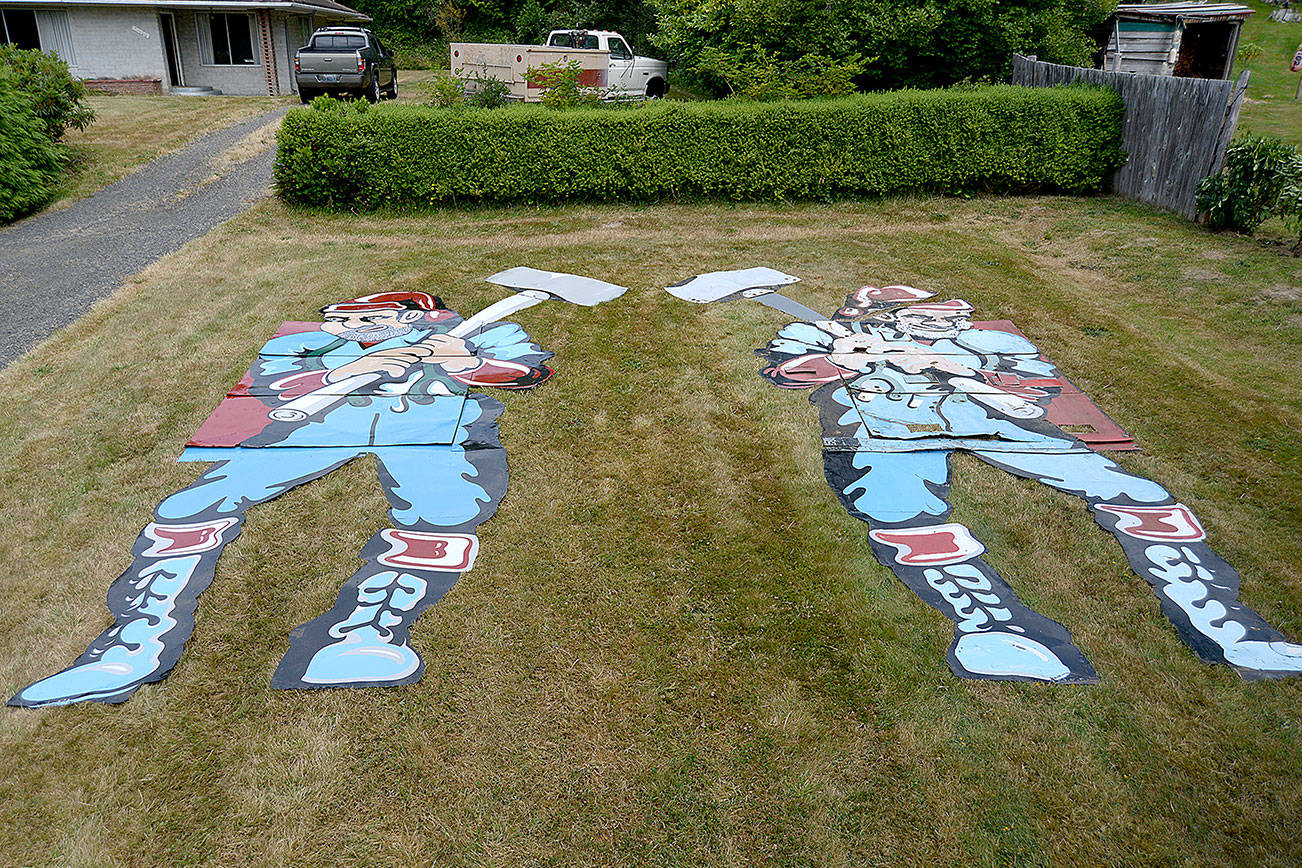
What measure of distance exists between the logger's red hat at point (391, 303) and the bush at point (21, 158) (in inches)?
249

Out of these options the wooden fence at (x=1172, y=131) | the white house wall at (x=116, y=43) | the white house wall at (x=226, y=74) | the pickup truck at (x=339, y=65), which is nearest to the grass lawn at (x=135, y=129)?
the white house wall at (x=116, y=43)

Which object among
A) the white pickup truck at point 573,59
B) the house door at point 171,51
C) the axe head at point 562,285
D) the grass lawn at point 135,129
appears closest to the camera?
the axe head at point 562,285

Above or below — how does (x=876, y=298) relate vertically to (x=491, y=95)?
below

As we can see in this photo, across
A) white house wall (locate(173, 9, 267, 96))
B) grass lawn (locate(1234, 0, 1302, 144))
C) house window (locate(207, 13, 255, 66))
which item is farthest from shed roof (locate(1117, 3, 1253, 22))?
house window (locate(207, 13, 255, 66))

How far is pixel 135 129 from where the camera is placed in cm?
1591

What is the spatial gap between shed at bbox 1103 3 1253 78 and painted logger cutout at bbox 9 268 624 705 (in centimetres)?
1637

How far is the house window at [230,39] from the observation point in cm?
2284

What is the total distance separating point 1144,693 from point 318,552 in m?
4.19

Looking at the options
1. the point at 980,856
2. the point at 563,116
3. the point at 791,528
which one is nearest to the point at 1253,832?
the point at 980,856

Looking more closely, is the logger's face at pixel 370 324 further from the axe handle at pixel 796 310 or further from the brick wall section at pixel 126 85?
the brick wall section at pixel 126 85

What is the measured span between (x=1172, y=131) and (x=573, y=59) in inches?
356

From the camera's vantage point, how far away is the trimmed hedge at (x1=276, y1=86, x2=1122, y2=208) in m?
11.0

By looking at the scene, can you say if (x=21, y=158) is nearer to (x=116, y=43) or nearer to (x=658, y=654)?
(x=658, y=654)

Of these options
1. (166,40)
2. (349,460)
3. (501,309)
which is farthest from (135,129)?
(349,460)
